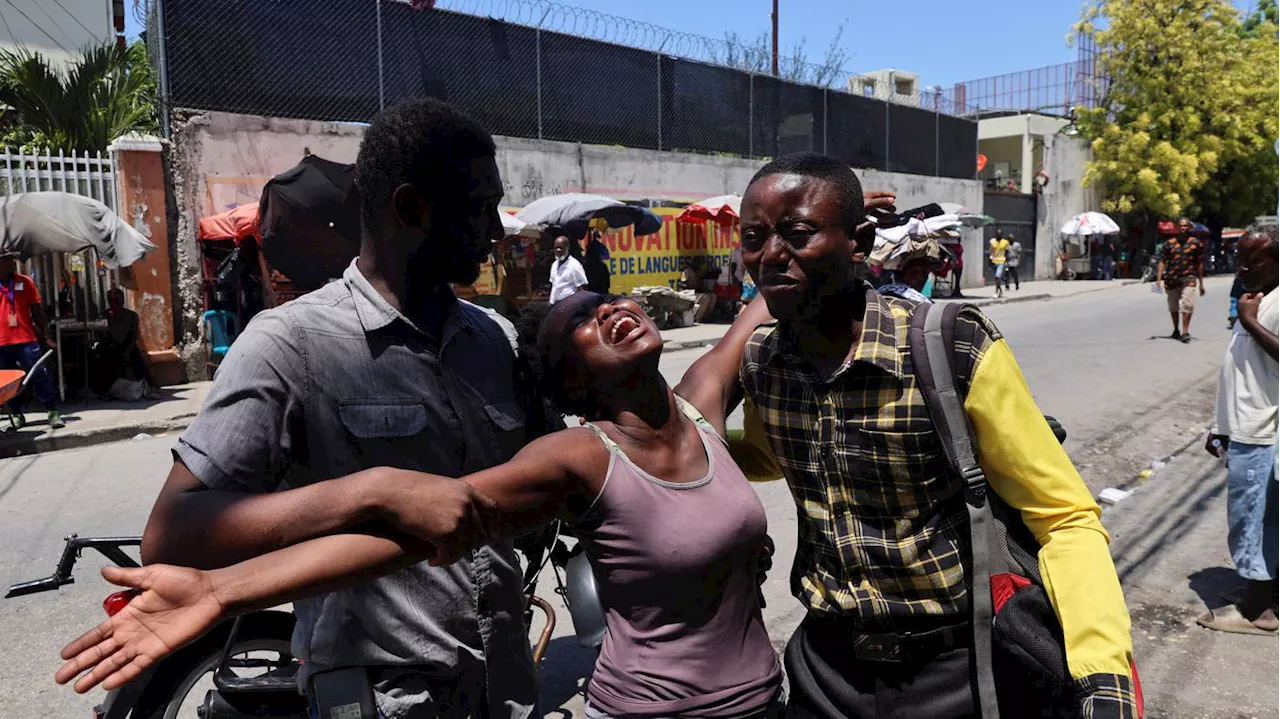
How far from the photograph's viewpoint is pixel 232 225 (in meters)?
11.5

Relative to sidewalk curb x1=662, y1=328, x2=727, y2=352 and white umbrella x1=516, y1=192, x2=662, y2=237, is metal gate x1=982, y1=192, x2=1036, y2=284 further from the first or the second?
white umbrella x1=516, y1=192, x2=662, y2=237

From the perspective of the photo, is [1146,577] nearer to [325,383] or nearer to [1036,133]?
[325,383]

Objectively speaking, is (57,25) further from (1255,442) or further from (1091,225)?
(1091,225)

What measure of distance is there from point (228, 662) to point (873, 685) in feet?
6.48

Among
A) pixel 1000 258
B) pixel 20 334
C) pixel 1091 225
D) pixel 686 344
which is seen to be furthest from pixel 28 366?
pixel 1091 225

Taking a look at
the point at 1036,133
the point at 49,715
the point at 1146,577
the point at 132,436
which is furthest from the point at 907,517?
the point at 1036,133

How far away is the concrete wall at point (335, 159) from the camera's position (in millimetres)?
11914

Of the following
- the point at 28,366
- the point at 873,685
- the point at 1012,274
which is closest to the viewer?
the point at 873,685

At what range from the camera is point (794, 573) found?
2.03 meters

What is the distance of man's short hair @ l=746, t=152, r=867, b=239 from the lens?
6.03 ft

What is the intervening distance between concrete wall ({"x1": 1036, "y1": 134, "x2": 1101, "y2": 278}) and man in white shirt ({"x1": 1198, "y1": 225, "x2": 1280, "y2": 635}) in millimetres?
29989

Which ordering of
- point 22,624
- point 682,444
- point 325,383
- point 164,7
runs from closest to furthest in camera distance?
1. point 325,383
2. point 682,444
3. point 22,624
4. point 164,7

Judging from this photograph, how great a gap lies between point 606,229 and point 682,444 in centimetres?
1559

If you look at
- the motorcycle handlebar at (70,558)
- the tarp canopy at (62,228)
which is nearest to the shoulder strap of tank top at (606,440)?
the motorcycle handlebar at (70,558)
